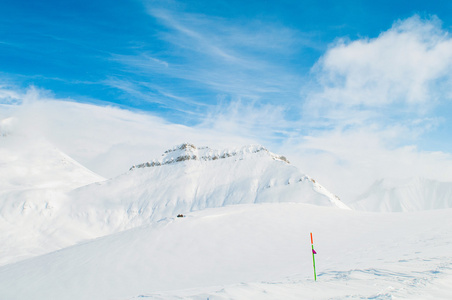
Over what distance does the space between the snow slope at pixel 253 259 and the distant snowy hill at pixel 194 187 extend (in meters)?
81.0

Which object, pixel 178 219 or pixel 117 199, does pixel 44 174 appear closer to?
pixel 117 199

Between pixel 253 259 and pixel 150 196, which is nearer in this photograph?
pixel 253 259

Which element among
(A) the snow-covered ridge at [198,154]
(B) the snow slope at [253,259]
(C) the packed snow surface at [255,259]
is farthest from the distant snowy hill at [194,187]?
(B) the snow slope at [253,259]

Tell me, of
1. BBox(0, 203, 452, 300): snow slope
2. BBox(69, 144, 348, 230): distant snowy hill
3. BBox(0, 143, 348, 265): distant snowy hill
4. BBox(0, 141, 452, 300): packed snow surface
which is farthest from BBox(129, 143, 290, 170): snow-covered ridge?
BBox(0, 203, 452, 300): snow slope

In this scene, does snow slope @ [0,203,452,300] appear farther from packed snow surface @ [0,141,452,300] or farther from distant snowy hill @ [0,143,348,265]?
distant snowy hill @ [0,143,348,265]

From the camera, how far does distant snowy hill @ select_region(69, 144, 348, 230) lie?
383ft

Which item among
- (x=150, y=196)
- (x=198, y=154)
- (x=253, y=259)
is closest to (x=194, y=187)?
(x=150, y=196)

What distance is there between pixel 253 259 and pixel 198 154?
451 feet

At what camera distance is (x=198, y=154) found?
15825 centimetres

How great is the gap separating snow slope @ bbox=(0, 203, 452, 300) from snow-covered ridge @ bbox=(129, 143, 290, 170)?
11709cm

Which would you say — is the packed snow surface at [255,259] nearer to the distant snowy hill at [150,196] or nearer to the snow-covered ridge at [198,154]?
the distant snowy hill at [150,196]

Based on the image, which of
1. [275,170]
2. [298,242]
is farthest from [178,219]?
[275,170]

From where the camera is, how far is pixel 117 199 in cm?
12912

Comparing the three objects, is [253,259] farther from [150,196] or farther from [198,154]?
[198,154]
